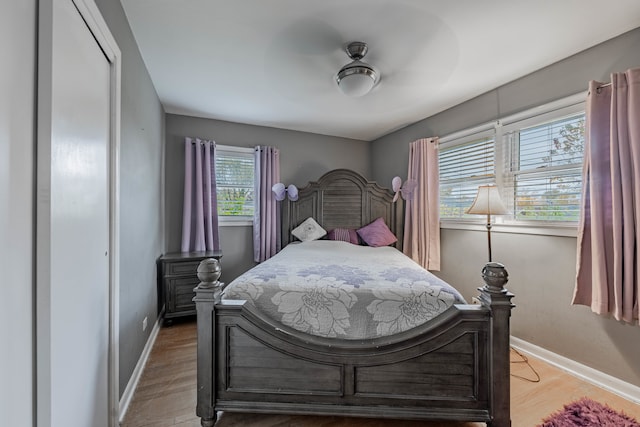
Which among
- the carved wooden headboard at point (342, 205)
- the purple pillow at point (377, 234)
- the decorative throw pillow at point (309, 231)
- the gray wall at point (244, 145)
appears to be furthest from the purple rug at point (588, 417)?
the gray wall at point (244, 145)

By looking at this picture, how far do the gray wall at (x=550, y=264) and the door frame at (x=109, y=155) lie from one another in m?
3.10

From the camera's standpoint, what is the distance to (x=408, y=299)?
155cm

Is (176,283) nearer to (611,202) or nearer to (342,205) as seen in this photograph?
(342,205)

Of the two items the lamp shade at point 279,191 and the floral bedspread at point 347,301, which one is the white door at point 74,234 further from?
the lamp shade at point 279,191

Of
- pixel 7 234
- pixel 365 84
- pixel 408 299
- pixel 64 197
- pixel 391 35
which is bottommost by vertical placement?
pixel 408 299

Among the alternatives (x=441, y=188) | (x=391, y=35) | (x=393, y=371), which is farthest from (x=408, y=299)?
(x=441, y=188)

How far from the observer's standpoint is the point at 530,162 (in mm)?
2443

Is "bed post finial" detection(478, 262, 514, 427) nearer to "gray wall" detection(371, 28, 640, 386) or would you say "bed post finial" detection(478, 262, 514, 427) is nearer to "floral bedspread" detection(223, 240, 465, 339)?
"floral bedspread" detection(223, 240, 465, 339)

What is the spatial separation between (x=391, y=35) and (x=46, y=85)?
189 centimetres

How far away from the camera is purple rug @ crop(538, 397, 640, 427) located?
1555 mm

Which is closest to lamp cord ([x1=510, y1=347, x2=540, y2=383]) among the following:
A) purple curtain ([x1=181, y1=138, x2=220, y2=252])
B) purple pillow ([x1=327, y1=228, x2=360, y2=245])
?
purple pillow ([x1=327, y1=228, x2=360, y2=245])

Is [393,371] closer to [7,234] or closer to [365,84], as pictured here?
[7,234]

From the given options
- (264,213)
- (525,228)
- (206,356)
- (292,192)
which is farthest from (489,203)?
(264,213)

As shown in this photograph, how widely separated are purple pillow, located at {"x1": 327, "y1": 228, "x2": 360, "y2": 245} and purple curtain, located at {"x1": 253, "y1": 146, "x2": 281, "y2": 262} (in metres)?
0.75
